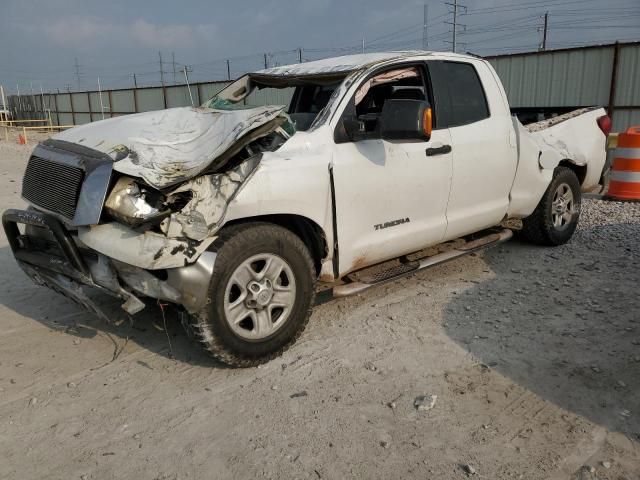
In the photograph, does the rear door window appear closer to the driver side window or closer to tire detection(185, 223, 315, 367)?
the driver side window

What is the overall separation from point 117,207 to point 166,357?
1.17 metres

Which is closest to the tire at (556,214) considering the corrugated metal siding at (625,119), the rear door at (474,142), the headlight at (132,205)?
the rear door at (474,142)

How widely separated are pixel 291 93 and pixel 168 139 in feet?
7.28

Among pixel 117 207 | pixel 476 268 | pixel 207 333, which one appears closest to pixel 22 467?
pixel 207 333

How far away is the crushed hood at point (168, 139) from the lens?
3.22 metres

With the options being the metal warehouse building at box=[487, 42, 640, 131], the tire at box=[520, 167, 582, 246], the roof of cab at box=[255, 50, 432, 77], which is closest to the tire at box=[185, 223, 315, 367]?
the roof of cab at box=[255, 50, 432, 77]

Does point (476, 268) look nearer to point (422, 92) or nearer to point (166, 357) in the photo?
point (422, 92)

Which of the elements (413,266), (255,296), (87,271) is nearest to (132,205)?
(87,271)

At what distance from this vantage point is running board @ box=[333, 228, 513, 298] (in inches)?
161

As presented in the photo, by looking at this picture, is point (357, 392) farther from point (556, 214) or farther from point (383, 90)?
point (556, 214)

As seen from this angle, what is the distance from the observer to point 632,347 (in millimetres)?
3773

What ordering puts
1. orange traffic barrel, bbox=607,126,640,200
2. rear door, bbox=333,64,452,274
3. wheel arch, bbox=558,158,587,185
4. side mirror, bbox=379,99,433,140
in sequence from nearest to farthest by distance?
side mirror, bbox=379,99,433,140 < rear door, bbox=333,64,452,274 < wheel arch, bbox=558,158,587,185 < orange traffic barrel, bbox=607,126,640,200

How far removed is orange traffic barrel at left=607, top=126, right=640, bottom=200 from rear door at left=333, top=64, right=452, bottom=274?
490 cm

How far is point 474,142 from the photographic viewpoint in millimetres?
4738
